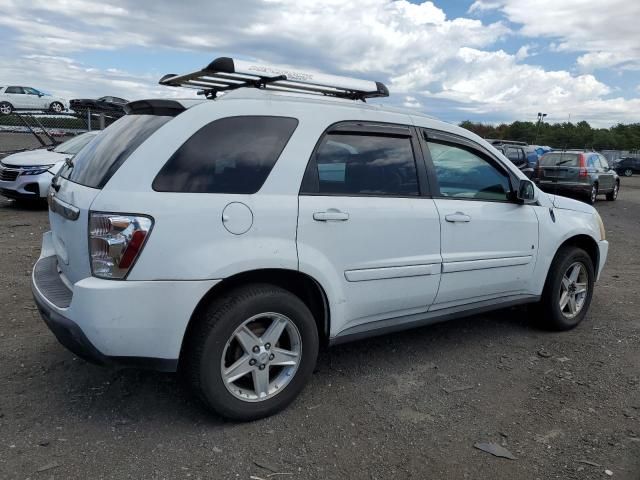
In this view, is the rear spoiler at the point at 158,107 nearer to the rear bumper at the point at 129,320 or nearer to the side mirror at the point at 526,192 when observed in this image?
the rear bumper at the point at 129,320

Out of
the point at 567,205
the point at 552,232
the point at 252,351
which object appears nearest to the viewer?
the point at 252,351

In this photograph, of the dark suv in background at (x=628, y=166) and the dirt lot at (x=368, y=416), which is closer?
the dirt lot at (x=368, y=416)

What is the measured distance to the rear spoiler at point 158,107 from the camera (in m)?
2.94

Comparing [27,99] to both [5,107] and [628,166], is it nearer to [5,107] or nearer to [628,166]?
[5,107]

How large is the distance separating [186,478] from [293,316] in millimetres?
973

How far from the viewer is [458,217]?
3.78 m

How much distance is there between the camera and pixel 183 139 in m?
2.85

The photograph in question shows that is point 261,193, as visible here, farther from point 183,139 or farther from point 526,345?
point 526,345

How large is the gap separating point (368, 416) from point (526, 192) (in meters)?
2.16

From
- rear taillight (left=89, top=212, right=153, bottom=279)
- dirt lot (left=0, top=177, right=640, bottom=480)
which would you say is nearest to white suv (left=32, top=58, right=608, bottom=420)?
rear taillight (left=89, top=212, right=153, bottom=279)

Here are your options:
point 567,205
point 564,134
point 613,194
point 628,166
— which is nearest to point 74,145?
point 567,205

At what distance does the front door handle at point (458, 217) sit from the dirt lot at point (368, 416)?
1070mm

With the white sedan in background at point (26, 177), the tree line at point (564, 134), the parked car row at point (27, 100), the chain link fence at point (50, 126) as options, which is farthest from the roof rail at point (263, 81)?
the tree line at point (564, 134)

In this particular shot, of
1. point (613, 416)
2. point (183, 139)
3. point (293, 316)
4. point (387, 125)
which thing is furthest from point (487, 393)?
point (183, 139)
